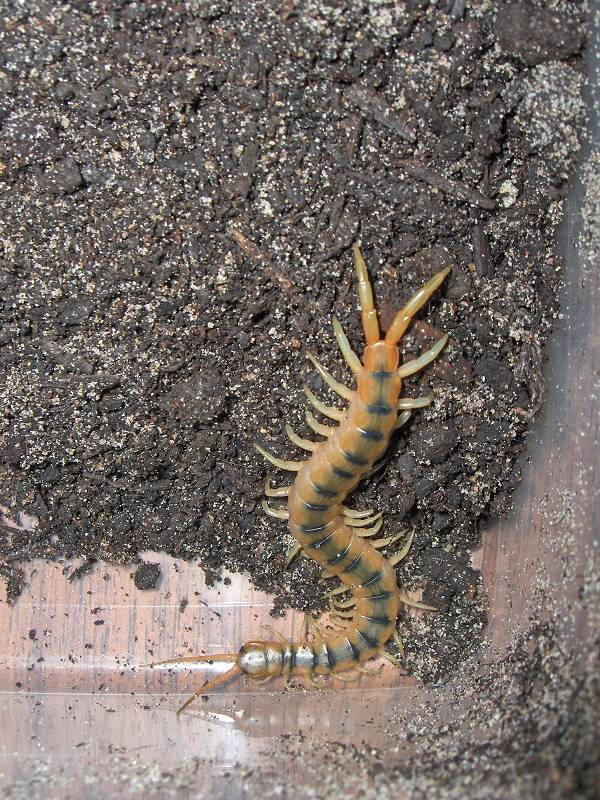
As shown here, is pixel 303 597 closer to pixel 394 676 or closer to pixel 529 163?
pixel 394 676

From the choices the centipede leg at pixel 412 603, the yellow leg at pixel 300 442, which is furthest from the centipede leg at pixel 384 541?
the yellow leg at pixel 300 442

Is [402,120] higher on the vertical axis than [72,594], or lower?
higher

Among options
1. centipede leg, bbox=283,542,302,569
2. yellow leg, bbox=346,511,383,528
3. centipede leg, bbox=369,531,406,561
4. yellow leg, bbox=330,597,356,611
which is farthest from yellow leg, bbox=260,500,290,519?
yellow leg, bbox=330,597,356,611

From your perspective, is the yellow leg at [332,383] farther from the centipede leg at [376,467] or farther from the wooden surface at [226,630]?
the wooden surface at [226,630]

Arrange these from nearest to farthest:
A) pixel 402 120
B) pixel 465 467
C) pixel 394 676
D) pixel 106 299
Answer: pixel 402 120, pixel 106 299, pixel 465 467, pixel 394 676

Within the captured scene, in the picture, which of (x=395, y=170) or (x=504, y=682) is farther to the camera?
(x=504, y=682)

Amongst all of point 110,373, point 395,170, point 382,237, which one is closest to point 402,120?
point 395,170

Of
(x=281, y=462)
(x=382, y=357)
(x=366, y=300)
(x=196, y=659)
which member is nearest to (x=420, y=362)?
(x=382, y=357)
